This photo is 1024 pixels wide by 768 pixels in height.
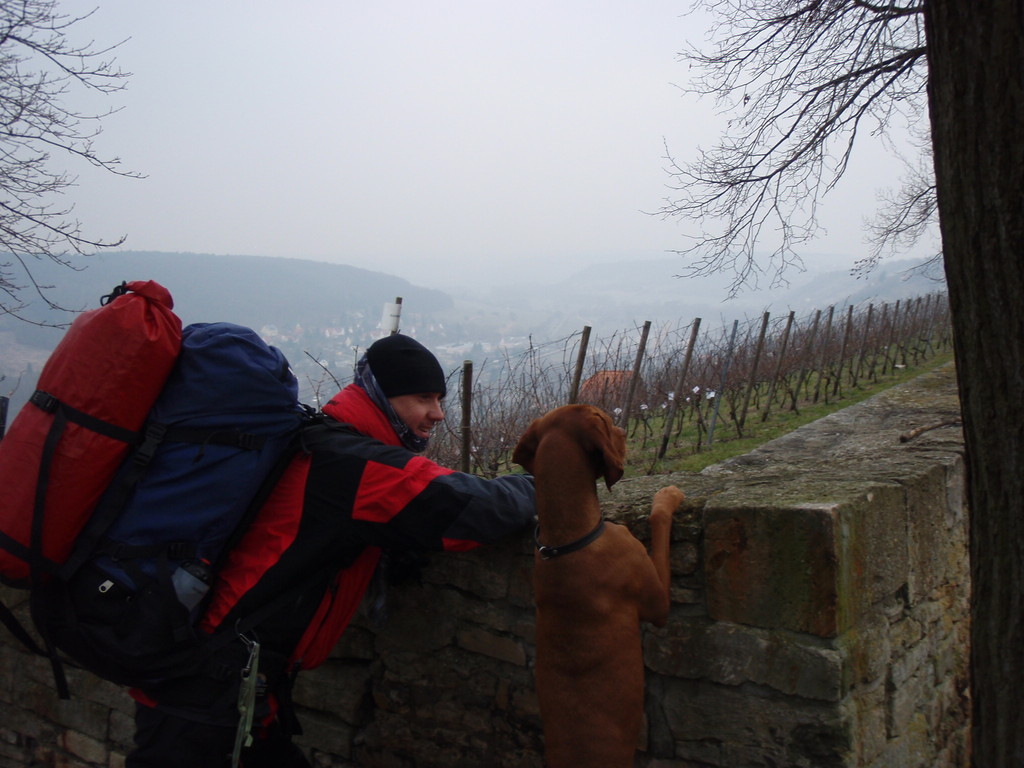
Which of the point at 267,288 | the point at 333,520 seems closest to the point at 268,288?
the point at 267,288

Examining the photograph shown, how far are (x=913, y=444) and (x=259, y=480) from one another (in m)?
2.89

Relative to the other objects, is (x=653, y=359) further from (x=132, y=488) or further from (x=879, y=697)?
(x=132, y=488)

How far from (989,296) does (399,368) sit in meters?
1.71

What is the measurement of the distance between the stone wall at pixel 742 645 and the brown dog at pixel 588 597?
23cm

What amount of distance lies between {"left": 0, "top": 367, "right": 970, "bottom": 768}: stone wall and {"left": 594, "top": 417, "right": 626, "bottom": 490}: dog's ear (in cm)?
33

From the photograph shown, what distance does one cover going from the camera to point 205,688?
219 centimetres

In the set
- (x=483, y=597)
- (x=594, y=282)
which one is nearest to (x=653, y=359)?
(x=483, y=597)

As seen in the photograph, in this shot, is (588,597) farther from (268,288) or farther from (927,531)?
(268,288)

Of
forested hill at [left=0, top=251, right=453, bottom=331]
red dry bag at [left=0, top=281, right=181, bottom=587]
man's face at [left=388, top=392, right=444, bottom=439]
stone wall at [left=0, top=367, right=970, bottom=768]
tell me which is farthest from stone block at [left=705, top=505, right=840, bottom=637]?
forested hill at [left=0, top=251, right=453, bottom=331]

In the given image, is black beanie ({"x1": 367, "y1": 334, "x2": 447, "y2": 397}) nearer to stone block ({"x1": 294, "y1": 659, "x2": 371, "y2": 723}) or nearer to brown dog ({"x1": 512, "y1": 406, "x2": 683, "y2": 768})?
brown dog ({"x1": 512, "y1": 406, "x2": 683, "y2": 768})

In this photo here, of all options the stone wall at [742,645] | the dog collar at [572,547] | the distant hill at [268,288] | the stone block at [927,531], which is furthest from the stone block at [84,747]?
the distant hill at [268,288]

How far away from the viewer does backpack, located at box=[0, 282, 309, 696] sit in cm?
206

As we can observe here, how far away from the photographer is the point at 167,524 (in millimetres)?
2076

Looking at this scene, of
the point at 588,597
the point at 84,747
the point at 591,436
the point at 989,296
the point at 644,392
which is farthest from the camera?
the point at 644,392
